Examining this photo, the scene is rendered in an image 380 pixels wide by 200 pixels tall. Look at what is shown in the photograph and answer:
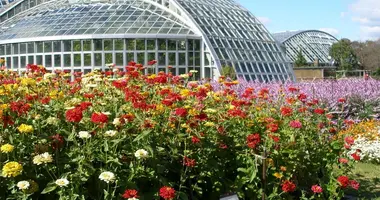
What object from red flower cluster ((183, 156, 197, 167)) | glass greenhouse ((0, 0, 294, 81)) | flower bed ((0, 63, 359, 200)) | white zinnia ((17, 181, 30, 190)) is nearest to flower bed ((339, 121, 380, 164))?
flower bed ((0, 63, 359, 200))

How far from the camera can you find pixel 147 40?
2230 centimetres

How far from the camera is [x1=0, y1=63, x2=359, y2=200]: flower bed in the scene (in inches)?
134

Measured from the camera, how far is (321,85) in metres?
12.8

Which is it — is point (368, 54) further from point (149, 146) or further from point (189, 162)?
point (149, 146)

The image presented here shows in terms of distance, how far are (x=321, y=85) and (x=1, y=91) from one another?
998 cm

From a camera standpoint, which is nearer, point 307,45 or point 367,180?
point 367,180

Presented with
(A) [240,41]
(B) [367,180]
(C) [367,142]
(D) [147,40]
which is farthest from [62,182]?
(A) [240,41]

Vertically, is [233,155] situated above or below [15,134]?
below

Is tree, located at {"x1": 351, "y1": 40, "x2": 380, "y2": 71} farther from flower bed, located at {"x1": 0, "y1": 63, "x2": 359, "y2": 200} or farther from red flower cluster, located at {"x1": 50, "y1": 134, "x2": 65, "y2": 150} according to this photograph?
red flower cluster, located at {"x1": 50, "y1": 134, "x2": 65, "y2": 150}

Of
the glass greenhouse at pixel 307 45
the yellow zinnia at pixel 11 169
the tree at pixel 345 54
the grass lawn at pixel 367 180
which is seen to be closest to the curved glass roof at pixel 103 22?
the grass lawn at pixel 367 180

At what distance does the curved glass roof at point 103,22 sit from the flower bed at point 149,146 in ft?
56.6

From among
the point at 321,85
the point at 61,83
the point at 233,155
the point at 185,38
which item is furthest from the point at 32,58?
the point at 233,155

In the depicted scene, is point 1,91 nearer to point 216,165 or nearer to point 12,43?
point 216,165

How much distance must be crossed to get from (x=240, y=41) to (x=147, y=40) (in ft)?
16.6
